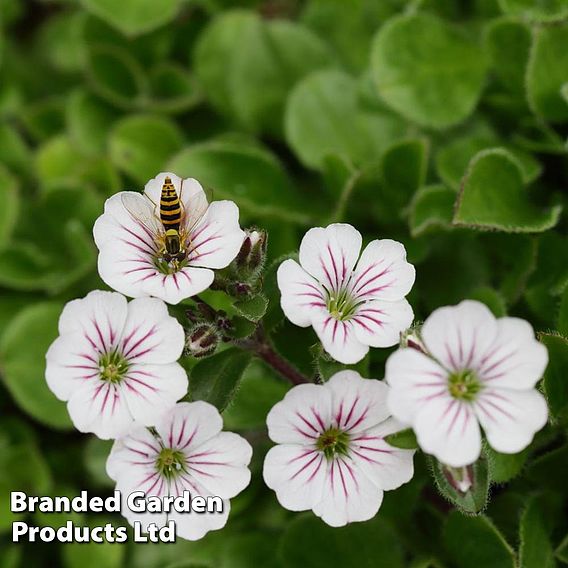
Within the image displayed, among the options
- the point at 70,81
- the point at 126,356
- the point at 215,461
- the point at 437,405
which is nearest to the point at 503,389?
the point at 437,405

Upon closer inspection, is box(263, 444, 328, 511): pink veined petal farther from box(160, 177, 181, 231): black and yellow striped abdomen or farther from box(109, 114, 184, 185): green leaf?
box(109, 114, 184, 185): green leaf

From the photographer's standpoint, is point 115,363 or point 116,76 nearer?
point 115,363

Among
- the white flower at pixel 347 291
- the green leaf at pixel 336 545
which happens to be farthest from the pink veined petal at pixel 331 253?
the green leaf at pixel 336 545

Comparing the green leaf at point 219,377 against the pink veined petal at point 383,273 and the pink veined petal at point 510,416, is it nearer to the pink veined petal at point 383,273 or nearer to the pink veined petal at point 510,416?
the pink veined petal at point 383,273

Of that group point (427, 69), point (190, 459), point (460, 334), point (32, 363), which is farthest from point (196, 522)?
point (427, 69)

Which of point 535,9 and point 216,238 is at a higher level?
point 535,9

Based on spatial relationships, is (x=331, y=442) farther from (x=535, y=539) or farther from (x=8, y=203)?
(x=8, y=203)
